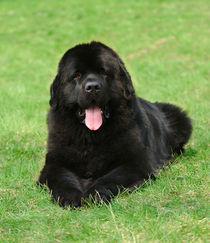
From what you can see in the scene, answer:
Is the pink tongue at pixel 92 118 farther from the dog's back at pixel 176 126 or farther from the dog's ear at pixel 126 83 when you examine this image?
the dog's back at pixel 176 126

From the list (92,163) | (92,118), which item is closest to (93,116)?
(92,118)

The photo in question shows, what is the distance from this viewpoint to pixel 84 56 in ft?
13.6

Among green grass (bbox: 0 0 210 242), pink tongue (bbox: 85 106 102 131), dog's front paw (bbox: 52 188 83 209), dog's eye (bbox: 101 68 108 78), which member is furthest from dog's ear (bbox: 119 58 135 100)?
dog's front paw (bbox: 52 188 83 209)

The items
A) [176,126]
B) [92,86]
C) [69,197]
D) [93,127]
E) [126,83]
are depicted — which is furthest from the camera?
[176,126]

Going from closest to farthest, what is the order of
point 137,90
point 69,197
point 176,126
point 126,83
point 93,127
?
point 69,197
point 93,127
point 126,83
point 176,126
point 137,90

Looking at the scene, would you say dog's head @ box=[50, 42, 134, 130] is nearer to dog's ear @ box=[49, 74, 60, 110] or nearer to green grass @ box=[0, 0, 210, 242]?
dog's ear @ box=[49, 74, 60, 110]

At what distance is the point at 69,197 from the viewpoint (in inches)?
148

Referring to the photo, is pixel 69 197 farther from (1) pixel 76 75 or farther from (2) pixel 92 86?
(1) pixel 76 75

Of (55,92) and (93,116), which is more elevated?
(55,92)

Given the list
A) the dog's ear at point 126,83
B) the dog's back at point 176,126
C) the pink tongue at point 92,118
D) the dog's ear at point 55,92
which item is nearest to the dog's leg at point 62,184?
the pink tongue at point 92,118

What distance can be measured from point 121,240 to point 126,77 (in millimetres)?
1936

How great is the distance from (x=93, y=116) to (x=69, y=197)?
31.7 inches

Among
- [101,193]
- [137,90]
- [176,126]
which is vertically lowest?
[137,90]

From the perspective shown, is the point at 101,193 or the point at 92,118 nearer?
the point at 101,193
